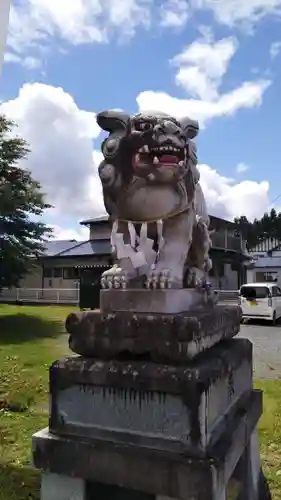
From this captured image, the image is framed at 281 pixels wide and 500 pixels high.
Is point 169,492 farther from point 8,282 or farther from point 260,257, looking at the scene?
point 260,257

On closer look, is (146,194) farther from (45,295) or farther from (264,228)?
(264,228)

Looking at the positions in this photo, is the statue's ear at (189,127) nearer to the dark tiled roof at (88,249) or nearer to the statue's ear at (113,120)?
the statue's ear at (113,120)

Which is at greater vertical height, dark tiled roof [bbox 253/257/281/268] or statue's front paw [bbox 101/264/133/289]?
dark tiled roof [bbox 253/257/281/268]

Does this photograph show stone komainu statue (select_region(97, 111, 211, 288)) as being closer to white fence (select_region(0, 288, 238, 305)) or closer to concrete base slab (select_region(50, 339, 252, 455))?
concrete base slab (select_region(50, 339, 252, 455))

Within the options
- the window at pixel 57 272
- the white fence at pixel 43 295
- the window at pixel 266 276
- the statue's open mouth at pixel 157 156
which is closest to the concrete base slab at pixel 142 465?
the statue's open mouth at pixel 157 156

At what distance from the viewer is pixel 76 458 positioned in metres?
1.86

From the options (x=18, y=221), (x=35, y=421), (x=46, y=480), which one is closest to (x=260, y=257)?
(x=18, y=221)

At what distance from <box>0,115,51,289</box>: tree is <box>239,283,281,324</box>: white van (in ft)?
26.1

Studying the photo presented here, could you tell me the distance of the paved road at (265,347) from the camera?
7225mm

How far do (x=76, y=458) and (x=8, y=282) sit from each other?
13.4 meters

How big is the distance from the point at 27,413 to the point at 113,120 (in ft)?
11.8

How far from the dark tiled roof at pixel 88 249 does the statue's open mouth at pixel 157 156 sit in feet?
65.1

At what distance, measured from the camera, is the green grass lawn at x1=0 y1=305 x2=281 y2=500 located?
3021 millimetres

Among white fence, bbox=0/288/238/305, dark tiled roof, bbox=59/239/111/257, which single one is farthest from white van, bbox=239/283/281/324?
dark tiled roof, bbox=59/239/111/257
